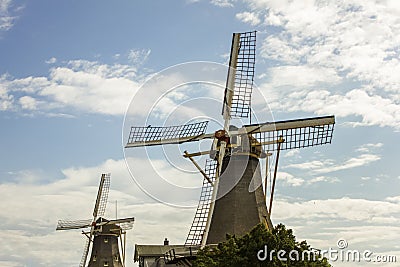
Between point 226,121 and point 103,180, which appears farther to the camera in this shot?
point 103,180

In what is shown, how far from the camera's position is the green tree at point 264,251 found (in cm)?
2748

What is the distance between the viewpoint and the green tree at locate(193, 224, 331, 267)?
27484 millimetres

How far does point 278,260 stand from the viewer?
27.2m

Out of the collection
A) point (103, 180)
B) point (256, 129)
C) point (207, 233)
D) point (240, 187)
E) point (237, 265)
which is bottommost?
point (237, 265)

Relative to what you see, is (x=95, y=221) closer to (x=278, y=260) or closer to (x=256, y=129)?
(x=256, y=129)

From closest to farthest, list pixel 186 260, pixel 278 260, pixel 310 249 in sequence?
pixel 278 260
pixel 310 249
pixel 186 260

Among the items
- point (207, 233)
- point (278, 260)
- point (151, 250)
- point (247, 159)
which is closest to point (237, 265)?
point (278, 260)

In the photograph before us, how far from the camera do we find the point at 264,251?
Answer: 27531 millimetres

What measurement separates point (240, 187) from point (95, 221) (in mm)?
40385

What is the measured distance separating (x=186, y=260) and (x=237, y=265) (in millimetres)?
9731

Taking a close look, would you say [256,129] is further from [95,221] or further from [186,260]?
[95,221]

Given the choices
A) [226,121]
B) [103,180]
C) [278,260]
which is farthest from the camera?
[103,180]

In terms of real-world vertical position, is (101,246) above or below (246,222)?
above

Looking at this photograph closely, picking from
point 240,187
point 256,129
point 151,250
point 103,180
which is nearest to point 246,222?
point 240,187
